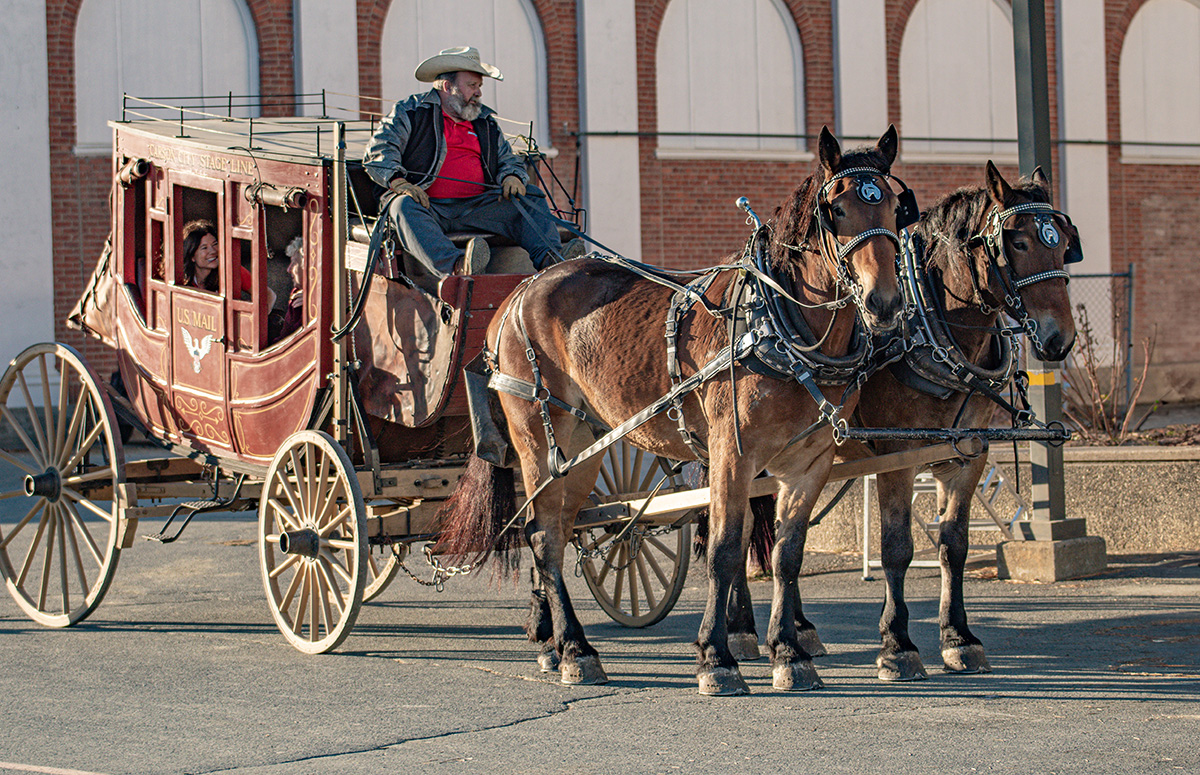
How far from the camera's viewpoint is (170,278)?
7941 mm

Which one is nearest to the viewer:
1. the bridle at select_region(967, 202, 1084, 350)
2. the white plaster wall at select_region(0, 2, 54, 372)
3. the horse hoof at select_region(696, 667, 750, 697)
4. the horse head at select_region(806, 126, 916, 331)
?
the horse head at select_region(806, 126, 916, 331)

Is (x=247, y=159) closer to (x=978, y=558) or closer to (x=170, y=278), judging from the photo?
(x=170, y=278)

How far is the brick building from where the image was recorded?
16062 millimetres

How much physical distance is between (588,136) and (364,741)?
13432 mm

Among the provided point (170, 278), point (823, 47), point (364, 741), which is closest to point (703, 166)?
point (823, 47)

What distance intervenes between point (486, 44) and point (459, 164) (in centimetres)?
1075

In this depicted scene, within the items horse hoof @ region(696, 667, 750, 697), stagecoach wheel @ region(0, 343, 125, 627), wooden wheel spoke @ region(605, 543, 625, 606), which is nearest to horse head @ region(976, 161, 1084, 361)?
horse hoof @ region(696, 667, 750, 697)

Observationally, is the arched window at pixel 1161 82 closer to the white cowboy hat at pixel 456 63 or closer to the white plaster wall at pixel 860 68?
the white plaster wall at pixel 860 68

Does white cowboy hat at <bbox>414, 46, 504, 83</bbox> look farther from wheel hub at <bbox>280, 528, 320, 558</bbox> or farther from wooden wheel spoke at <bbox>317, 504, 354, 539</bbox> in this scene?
wheel hub at <bbox>280, 528, 320, 558</bbox>

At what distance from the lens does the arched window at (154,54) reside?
1616 cm

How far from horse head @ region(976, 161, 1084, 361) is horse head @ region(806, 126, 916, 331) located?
61cm

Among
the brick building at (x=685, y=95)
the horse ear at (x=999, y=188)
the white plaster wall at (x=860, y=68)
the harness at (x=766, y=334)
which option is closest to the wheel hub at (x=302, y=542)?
the harness at (x=766, y=334)

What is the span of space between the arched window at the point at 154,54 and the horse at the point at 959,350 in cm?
1176

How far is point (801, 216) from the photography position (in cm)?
561
